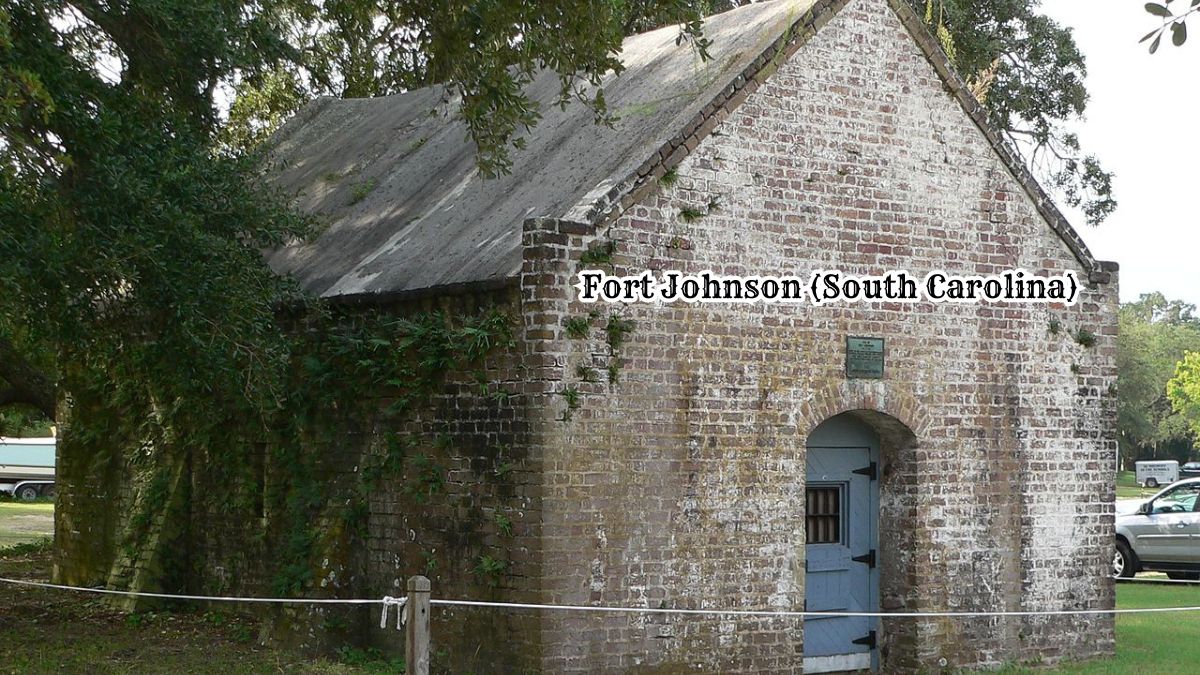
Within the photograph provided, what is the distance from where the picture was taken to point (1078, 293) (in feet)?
47.4

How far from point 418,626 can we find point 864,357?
5663 mm

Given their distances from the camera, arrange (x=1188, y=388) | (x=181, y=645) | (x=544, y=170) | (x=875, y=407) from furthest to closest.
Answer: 1. (x=1188, y=388)
2. (x=181, y=645)
3. (x=544, y=170)
4. (x=875, y=407)

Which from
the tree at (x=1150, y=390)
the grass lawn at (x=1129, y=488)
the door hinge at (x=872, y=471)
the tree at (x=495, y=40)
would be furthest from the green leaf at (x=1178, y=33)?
the tree at (x=1150, y=390)

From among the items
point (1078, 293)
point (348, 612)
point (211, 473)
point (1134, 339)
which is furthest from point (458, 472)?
point (1134, 339)

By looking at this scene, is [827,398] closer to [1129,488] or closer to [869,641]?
[869,641]

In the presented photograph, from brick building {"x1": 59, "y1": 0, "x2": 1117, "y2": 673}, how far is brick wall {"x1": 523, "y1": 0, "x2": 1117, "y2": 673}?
24 millimetres

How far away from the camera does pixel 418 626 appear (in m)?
8.55

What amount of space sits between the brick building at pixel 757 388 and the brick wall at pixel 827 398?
0.08 feet

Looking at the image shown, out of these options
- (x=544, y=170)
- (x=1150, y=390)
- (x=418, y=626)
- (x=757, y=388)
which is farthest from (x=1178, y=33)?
(x=1150, y=390)

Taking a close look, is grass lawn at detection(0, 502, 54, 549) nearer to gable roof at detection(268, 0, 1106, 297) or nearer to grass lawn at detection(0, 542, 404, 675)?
grass lawn at detection(0, 542, 404, 675)

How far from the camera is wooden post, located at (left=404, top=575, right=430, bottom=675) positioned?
27.9 ft

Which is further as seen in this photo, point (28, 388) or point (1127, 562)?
point (1127, 562)

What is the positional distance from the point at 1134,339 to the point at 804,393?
7012cm

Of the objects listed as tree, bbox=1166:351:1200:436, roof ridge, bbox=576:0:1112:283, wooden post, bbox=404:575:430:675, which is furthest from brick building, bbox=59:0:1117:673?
tree, bbox=1166:351:1200:436
